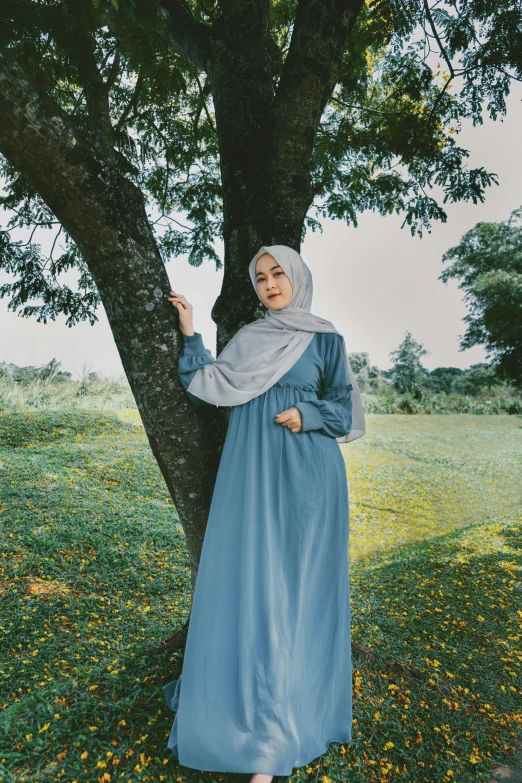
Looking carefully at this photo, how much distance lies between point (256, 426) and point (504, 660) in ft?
8.83

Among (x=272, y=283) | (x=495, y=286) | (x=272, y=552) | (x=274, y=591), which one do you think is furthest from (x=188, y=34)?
(x=495, y=286)

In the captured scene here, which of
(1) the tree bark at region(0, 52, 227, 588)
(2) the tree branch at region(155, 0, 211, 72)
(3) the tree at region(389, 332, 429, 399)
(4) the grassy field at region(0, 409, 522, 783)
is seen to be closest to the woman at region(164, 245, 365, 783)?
(1) the tree bark at region(0, 52, 227, 588)

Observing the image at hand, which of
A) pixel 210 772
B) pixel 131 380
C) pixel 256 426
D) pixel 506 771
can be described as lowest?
pixel 506 771

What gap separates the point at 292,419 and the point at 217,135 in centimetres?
219

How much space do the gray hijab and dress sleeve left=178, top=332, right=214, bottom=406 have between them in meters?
0.03

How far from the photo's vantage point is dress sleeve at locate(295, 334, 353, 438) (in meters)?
2.40

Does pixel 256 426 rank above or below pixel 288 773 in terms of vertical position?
above

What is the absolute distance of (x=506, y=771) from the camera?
8.86ft

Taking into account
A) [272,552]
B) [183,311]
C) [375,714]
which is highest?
[183,311]

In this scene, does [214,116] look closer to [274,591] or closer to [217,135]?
[217,135]

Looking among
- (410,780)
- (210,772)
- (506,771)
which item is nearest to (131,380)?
(210,772)

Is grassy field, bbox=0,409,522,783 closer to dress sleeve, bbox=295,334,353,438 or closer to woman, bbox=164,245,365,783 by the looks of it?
woman, bbox=164,245,365,783

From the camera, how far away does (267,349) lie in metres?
2.47

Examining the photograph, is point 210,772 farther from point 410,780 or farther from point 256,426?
point 256,426
